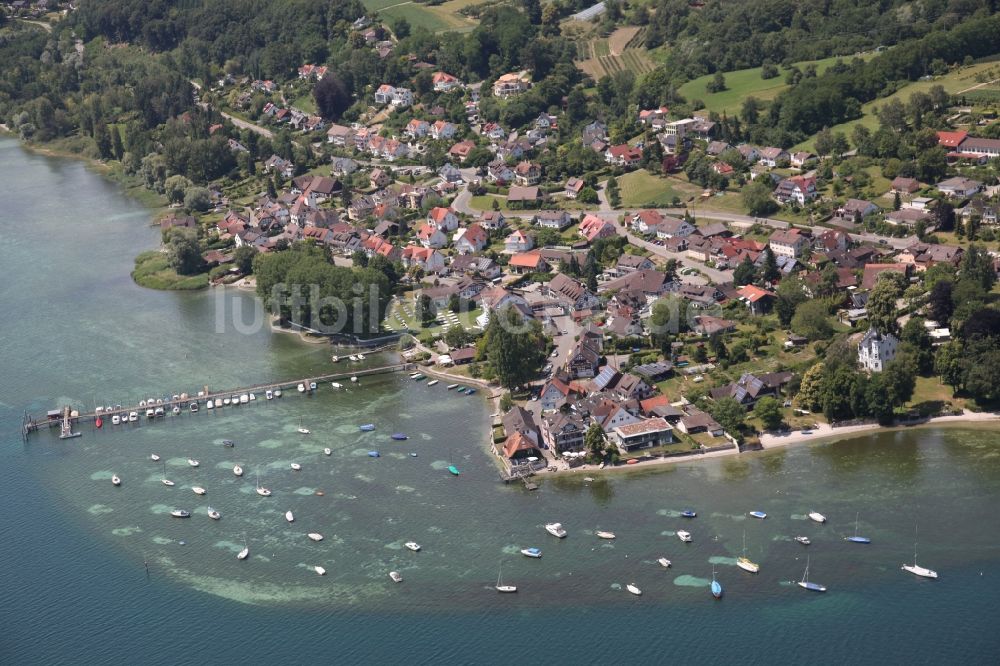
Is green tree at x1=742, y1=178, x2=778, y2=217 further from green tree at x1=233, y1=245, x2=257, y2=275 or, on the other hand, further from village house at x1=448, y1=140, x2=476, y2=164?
green tree at x1=233, y1=245, x2=257, y2=275

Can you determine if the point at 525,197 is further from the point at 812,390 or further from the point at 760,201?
the point at 812,390

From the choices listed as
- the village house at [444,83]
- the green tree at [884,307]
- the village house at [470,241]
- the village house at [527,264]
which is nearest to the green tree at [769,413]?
the green tree at [884,307]

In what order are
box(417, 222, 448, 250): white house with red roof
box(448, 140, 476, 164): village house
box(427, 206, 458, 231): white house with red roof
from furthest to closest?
box(448, 140, 476, 164): village house < box(427, 206, 458, 231): white house with red roof < box(417, 222, 448, 250): white house with red roof

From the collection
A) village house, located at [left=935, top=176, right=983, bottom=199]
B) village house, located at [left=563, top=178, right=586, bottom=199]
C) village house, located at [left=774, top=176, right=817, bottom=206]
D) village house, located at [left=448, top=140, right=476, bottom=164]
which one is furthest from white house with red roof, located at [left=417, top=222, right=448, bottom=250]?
village house, located at [left=935, top=176, right=983, bottom=199]

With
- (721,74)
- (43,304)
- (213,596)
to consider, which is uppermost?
(721,74)

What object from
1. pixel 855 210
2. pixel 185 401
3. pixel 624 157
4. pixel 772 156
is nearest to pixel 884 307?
pixel 855 210

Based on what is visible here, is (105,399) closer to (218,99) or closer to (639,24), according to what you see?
(218,99)

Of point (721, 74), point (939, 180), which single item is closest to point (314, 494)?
point (939, 180)
